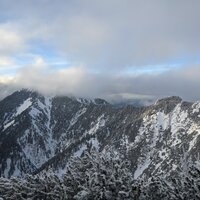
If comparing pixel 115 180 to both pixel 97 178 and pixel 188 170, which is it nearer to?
pixel 97 178

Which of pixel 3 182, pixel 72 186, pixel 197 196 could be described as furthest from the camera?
pixel 3 182

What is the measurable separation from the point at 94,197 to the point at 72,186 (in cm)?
819

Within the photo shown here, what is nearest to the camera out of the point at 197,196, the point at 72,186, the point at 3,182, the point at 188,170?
the point at 197,196

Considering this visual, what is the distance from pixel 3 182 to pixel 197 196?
27.4 m

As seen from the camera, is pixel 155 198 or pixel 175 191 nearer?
pixel 175 191

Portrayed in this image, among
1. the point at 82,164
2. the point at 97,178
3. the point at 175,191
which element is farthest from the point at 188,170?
the point at 82,164

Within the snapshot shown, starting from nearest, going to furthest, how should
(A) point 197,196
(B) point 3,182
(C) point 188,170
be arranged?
(A) point 197,196 → (C) point 188,170 → (B) point 3,182

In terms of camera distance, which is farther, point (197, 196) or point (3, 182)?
point (3, 182)

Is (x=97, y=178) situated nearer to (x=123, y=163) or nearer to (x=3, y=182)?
(x=123, y=163)

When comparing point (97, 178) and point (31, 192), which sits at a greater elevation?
point (97, 178)

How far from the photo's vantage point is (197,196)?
1747 inches

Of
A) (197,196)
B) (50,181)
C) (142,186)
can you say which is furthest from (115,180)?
(50,181)

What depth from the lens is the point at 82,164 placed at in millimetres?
55594

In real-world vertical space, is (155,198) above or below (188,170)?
below
